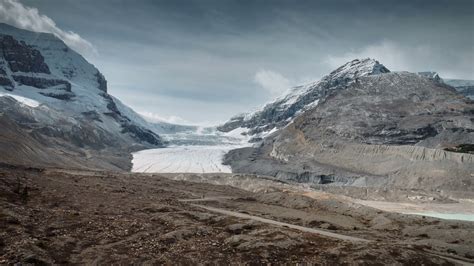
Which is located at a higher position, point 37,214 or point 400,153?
point 400,153

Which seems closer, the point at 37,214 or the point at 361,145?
the point at 37,214

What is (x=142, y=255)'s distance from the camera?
29.8 meters

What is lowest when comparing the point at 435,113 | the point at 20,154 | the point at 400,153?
the point at 20,154

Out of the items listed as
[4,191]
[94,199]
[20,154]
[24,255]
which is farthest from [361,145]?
[24,255]

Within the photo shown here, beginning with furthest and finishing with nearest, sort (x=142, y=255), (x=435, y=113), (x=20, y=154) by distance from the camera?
(x=435, y=113) → (x=20, y=154) → (x=142, y=255)

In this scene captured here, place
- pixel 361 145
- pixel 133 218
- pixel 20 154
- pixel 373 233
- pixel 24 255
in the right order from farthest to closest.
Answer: pixel 361 145 < pixel 20 154 < pixel 373 233 < pixel 133 218 < pixel 24 255

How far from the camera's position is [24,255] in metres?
26.0

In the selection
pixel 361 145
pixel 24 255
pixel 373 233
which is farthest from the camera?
pixel 361 145

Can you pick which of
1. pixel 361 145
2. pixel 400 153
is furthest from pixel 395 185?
pixel 361 145

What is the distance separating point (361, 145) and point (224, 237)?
150755mm

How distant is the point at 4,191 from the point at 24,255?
2036cm

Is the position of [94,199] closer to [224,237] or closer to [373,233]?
[224,237]

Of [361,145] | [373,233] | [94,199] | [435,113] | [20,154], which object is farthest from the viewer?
[435,113]

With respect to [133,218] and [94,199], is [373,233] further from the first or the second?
[94,199]
